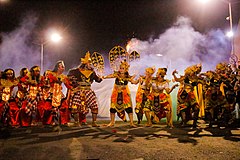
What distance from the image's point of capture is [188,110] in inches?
324

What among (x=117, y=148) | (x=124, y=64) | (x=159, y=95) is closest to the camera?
(x=117, y=148)

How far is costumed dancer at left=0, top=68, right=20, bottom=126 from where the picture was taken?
686 cm

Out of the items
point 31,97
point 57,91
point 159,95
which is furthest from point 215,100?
point 31,97

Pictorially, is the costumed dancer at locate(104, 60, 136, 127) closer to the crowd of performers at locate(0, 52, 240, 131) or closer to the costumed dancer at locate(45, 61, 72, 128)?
the crowd of performers at locate(0, 52, 240, 131)

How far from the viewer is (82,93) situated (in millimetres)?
7973

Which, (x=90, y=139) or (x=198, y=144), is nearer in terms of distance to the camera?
(x=198, y=144)

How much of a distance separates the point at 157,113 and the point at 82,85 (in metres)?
2.69

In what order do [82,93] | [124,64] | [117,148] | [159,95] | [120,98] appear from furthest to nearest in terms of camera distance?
[124,64] → [159,95] → [120,98] → [82,93] → [117,148]

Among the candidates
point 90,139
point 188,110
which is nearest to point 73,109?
point 90,139

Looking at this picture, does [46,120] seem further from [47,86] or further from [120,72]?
[120,72]

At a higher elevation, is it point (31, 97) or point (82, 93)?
point (82, 93)

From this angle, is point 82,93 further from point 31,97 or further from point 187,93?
point 187,93

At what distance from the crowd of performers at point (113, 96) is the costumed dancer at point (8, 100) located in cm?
3

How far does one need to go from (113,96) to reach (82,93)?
3.36 ft
